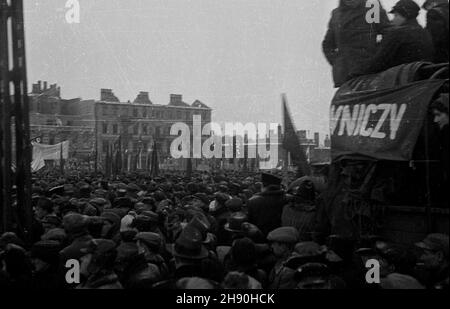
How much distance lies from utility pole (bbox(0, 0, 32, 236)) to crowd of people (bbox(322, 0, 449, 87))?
3792 mm

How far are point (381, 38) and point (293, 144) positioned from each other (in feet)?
6.24

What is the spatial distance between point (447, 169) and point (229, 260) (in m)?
2.18

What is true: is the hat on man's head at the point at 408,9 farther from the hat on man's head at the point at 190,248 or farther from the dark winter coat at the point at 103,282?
the dark winter coat at the point at 103,282

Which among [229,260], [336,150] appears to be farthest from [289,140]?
[229,260]

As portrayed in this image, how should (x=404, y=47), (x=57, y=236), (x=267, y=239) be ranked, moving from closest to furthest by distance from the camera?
1. (x=57, y=236)
2. (x=404, y=47)
3. (x=267, y=239)

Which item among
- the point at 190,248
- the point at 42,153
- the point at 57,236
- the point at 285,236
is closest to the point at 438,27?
the point at 285,236

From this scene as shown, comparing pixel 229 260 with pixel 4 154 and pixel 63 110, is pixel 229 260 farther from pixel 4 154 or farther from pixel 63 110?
pixel 63 110

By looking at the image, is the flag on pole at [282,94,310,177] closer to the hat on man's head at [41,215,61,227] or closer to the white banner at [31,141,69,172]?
the hat on man's head at [41,215,61,227]

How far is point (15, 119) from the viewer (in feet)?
19.5

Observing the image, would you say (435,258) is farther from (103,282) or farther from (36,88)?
(36,88)

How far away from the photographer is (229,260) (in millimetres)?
4160

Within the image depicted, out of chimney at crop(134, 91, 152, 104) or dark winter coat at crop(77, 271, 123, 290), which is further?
chimney at crop(134, 91, 152, 104)

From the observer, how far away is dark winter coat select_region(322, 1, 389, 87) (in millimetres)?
5777

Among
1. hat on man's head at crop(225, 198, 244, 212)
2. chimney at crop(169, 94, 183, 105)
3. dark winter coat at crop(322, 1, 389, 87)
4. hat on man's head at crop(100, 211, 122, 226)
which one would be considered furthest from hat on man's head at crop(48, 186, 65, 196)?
chimney at crop(169, 94, 183, 105)
